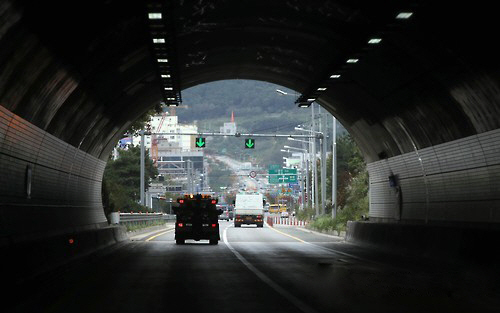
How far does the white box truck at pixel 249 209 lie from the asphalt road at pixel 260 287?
52.5 meters

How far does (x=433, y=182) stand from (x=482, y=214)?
5454 millimetres

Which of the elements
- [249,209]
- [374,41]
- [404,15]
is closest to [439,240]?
[374,41]

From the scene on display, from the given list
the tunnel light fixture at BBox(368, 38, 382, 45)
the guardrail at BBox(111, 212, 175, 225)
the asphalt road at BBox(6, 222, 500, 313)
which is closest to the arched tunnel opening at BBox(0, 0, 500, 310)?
the tunnel light fixture at BBox(368, 38, 382, 45)

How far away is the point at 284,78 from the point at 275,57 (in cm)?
560

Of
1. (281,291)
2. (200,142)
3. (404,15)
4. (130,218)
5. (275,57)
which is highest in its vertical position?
(275,57)

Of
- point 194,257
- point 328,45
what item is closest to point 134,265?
point 194,257

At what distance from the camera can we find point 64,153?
30469 millimetres

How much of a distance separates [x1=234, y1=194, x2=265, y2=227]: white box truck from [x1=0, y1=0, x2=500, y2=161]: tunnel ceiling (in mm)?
45134

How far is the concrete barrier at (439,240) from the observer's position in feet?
77.5

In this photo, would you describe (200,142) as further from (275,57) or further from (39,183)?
(39,183)

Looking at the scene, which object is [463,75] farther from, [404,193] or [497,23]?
[404,193]

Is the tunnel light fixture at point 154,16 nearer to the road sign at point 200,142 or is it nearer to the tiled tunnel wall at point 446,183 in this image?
the tiled tunnel wall at point 446,183

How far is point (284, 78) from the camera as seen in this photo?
127 ft

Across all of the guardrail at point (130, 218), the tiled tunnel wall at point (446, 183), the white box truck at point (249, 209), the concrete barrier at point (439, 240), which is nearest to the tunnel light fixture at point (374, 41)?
the tiled tunnel wall at point (446, 183)
